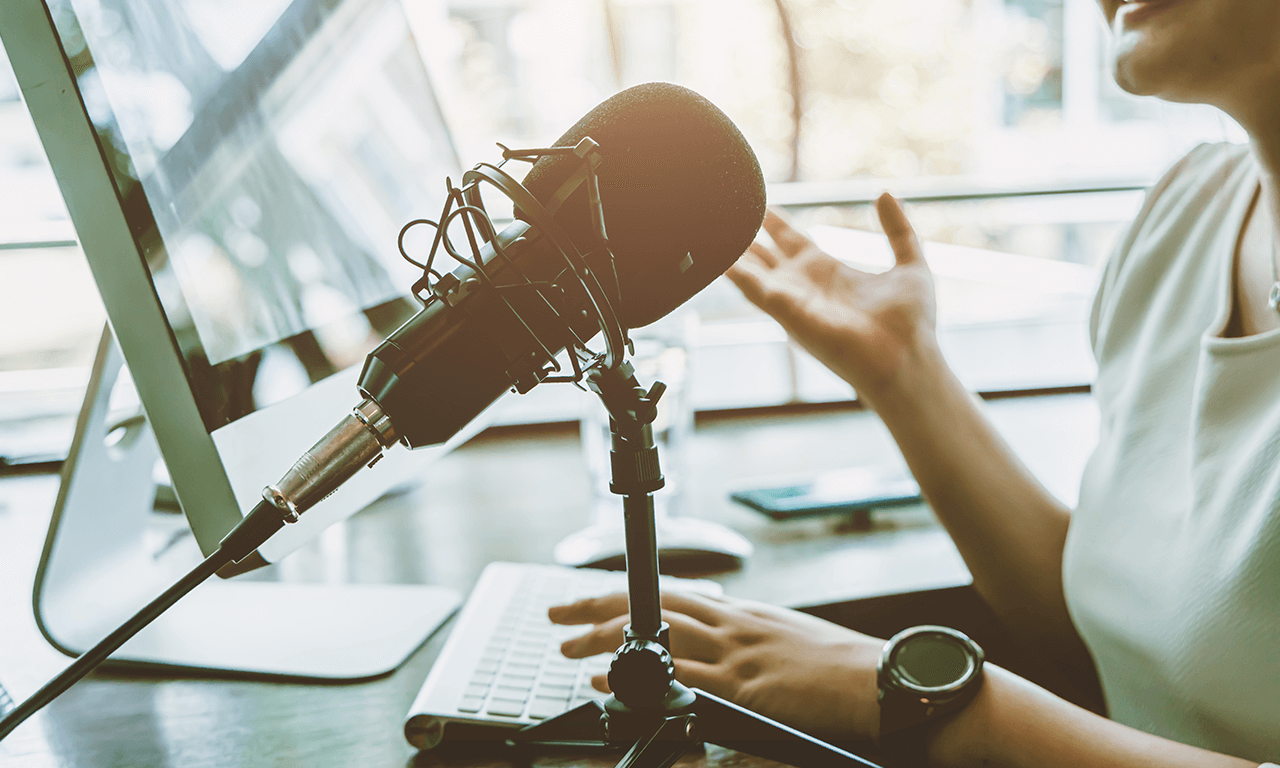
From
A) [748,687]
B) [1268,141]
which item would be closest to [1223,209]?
[1268,141]

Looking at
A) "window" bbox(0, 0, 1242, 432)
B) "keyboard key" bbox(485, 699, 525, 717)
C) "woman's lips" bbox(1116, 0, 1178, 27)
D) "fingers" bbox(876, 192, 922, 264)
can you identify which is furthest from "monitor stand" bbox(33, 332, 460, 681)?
"window" bbox(0, 0, 1242, 432)

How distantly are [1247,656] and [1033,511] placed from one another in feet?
0.91

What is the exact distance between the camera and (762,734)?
54cm

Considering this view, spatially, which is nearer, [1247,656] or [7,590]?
[1247,656]

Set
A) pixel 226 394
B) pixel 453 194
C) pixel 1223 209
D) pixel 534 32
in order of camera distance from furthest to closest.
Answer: pixel 534 32, pixel 1223 209, pixel 226 394, pixel 453 194

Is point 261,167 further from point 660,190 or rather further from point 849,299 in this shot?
point 849,299

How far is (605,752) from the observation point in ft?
1.95

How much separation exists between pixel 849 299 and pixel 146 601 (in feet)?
2.36

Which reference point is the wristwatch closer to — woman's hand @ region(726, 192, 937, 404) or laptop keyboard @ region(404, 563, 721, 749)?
laptop keyboard @ region(404, 563, 721, 749)

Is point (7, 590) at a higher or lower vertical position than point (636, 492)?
lower

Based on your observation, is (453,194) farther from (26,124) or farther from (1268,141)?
(1268,141)

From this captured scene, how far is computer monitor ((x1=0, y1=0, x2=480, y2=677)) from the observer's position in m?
0.52

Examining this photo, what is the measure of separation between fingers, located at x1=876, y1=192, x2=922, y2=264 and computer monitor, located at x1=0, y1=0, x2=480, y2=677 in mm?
467

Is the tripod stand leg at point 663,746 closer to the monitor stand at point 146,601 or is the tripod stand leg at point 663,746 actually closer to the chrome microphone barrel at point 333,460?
the chrome microphone barrel at point 333,460
